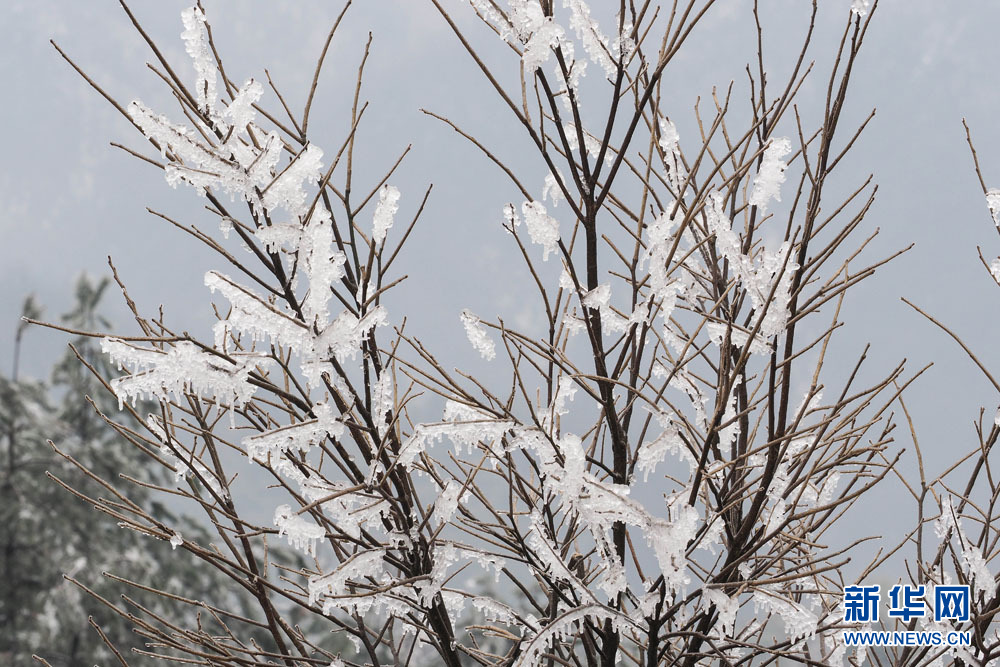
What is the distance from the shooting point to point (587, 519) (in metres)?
1.76

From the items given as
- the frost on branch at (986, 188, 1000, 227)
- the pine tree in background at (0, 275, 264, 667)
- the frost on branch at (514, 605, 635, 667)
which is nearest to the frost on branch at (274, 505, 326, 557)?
the frost on branch at (514, 605, 635, 667)

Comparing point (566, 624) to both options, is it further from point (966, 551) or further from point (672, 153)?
point (672, 153)

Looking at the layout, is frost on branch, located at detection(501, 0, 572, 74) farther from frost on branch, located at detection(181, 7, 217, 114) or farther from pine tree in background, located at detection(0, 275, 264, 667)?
pine tree in background, located at detection(0, 275, 264, 667)

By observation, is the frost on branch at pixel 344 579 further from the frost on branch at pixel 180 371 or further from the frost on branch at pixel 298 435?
the frost on branch at pixel 180 371

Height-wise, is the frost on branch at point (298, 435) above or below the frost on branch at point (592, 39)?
below

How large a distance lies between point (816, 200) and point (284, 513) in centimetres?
138

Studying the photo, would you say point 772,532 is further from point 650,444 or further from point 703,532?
point 650,444

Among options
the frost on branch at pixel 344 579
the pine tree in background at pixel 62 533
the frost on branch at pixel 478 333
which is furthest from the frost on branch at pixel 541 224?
the pine tree in background at pixel 62 533

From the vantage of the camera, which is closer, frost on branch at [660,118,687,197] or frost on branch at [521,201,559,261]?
frost on branch at [521,201,559,261]

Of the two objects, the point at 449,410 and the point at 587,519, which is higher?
the point at 449,410

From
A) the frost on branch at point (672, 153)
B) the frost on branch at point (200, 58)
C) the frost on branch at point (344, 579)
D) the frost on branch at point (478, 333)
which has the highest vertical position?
the frost on branch at point (672, 153)

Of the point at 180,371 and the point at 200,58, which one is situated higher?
the point at 200,58

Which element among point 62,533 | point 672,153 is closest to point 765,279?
point 672,153

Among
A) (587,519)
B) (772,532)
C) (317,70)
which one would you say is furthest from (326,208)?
(772,532)
